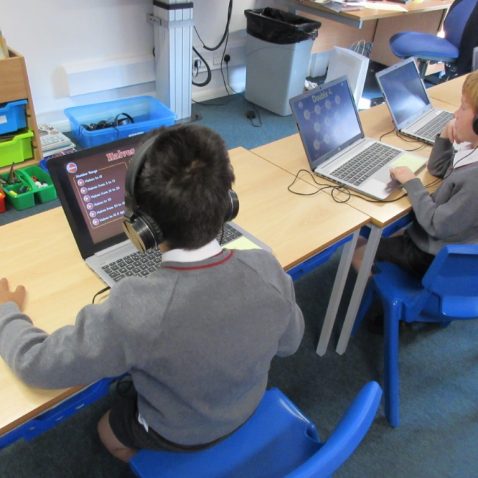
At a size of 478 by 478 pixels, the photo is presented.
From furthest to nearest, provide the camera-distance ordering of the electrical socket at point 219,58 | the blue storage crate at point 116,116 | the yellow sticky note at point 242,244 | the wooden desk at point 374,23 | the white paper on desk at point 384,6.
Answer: the electrical socket at point 219,58 → the white paper on desk at point 384,6 → the wooden desk at point 374,23 → the blue storage crate at point 116,116 → the yellow sticky note at point 242,244

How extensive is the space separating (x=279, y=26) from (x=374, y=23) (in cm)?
174

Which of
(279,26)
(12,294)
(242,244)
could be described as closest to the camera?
(12,294)

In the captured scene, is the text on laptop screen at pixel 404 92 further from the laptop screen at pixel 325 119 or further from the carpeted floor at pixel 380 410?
the carpeted floor at pixel 380 410

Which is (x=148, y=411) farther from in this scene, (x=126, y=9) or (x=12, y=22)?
(x=126, y=9)

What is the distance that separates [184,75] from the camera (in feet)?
10.2

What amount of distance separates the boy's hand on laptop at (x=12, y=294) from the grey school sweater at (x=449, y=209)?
1143 millimetres

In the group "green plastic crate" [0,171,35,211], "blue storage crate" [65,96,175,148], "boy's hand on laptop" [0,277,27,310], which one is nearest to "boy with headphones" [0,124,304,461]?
"boy's hand on laptop" [0,277,27,310]

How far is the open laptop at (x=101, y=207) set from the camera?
3.27 feet

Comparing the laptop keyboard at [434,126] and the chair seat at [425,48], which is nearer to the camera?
the laptop keyboard at [434,126]

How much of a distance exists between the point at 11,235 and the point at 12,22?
1.96 metres

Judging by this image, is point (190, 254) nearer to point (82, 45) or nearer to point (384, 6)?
point (82, 45)

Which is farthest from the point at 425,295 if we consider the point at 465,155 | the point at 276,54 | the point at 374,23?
the point at 374,23

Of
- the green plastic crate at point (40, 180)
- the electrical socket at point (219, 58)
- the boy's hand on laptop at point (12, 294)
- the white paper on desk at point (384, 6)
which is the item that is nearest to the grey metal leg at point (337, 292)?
the boy's hand on laptop at point (12, 294)

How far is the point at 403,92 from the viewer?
191 cm
